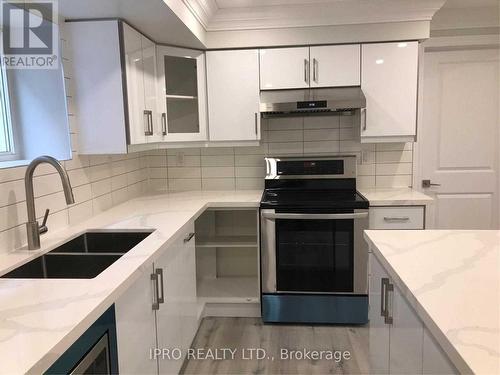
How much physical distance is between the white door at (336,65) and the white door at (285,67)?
61 mm

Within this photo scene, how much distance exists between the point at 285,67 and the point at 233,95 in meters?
0.42

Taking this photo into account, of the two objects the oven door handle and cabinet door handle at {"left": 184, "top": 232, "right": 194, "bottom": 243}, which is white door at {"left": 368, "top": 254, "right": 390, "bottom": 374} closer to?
the oven door handle

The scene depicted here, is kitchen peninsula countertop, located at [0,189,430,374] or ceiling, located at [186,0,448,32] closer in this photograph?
kitchen peninsula countertop, located at [0,189,430,374]

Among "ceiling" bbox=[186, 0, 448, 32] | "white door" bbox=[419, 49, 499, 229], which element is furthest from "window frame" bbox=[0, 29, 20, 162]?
"white door" bbox=[419, 49, 499, 229]

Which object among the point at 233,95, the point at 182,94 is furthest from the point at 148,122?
the point at 233,95

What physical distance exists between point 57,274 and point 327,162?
200 centimetres

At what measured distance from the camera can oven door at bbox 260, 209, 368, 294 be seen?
2.59 metres

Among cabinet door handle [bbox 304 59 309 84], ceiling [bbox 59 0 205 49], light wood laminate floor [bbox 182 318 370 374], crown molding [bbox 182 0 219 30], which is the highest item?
crown molding [bbox 182 0 219 30]

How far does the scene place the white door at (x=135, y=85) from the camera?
2.09 meters

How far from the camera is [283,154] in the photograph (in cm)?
314

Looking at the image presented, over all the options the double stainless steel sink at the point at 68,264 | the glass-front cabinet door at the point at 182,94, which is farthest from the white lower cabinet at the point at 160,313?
the glass-front cabinet door at the point at 182,94

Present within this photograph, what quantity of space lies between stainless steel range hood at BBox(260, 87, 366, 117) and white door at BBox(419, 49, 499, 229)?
847 millimetres

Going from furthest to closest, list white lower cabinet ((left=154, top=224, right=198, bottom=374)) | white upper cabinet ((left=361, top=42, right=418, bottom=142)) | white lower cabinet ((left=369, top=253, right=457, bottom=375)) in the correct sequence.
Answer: white upper cabinet ((left=361, top=42, right=418, bottom=142)) < white lower cabinet ((left=154, top=224, right=198, bottom=374)) < white lower cabinet ((left=369, top=253, right=457, bottom=375))

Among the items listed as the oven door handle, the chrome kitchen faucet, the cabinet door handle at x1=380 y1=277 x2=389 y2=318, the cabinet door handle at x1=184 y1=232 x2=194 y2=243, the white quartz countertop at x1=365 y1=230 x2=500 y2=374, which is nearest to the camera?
the white quartz countertop at x1=365 y1=230 x2=500 y2=374
